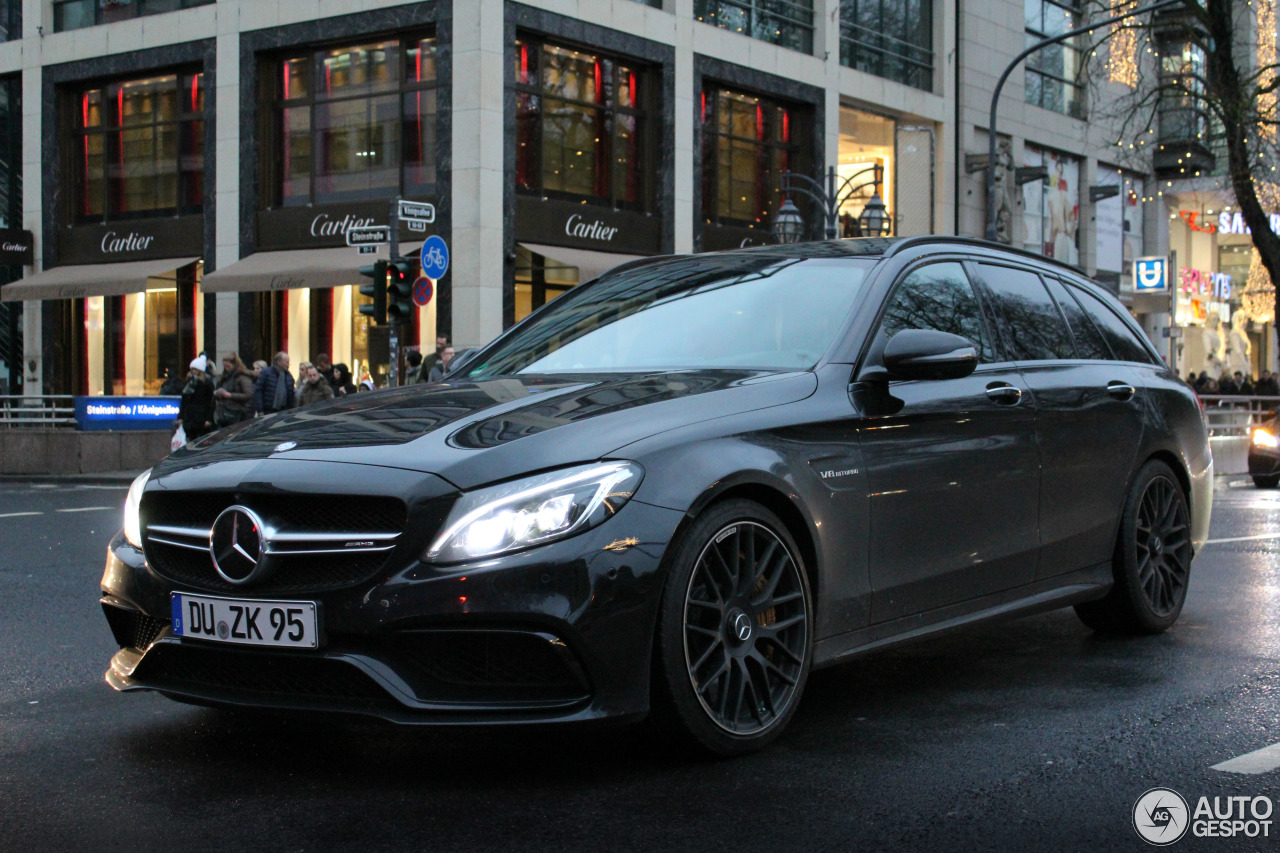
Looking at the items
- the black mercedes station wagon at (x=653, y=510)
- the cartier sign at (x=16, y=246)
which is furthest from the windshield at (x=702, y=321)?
the cartier sign at (x=16, y=246)

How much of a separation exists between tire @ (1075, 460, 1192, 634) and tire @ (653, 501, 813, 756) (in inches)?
87.2

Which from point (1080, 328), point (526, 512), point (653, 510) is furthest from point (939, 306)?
point (526, 512)

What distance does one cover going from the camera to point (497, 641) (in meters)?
3.70

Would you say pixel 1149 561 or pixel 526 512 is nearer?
pixel 526 512

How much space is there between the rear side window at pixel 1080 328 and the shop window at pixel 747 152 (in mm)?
24464

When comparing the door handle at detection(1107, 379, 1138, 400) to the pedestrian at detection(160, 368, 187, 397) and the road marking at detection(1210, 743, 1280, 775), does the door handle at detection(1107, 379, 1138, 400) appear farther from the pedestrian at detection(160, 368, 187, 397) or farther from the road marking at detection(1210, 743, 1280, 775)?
the pedestrian at detection(160, 368, 187, 397)

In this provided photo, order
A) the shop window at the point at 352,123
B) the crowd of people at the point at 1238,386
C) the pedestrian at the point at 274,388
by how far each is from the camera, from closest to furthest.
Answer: the pedestrian at the point at 274,388 < the shop window at the point at 352,123 < the crowd of people at the point at 1238,386

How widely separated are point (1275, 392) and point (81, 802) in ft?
112

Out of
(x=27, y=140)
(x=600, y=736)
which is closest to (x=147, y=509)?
(x=600, y=736)

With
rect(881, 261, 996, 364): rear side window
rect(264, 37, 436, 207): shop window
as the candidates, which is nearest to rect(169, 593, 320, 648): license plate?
rect(881, 261, 996, 364): rear side window

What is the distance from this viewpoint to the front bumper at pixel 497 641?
12.0ft

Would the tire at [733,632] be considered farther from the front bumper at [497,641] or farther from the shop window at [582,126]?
the shop window at [582,126]

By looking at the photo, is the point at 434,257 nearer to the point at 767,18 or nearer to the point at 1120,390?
the point at 1120,390

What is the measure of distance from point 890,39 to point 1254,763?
112 feet
